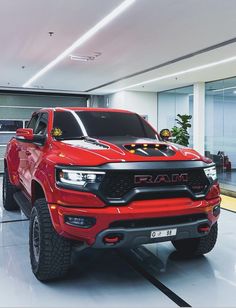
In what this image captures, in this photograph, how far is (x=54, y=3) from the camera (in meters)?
3.89

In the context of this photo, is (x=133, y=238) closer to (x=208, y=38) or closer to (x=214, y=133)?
(x=208, y=38)

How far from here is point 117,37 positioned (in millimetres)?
5172

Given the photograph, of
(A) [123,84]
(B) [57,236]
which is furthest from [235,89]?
(B) [57,236]

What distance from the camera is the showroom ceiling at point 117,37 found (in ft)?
13.2

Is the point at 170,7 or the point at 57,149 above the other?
the point at 170,7

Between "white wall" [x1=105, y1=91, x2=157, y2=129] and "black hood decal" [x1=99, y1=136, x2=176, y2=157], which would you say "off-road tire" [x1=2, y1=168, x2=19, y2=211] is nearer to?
"black hood decal" [x1=99, y1=136, x2=176, y2=157]

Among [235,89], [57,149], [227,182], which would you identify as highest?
[235,89]

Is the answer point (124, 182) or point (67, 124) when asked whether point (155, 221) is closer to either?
point (124, 182)

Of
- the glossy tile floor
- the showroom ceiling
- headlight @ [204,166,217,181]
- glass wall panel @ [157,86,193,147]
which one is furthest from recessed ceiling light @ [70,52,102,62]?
glass wall panel @ [157,86,193,147]

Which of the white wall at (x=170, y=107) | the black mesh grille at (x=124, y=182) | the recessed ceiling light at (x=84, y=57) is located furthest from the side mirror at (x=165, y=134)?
the white wall at (x=170, y=107)

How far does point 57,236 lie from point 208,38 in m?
3.99

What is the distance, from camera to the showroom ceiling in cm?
403

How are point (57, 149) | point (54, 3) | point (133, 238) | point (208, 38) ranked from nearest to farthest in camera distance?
1. point (133, 238)
2. point (57, 149)
3. point (54, 3)
4. point (208, 38)

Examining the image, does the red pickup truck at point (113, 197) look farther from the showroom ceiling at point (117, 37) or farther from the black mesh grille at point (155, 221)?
the showroom ceiling at point (117, 37)
